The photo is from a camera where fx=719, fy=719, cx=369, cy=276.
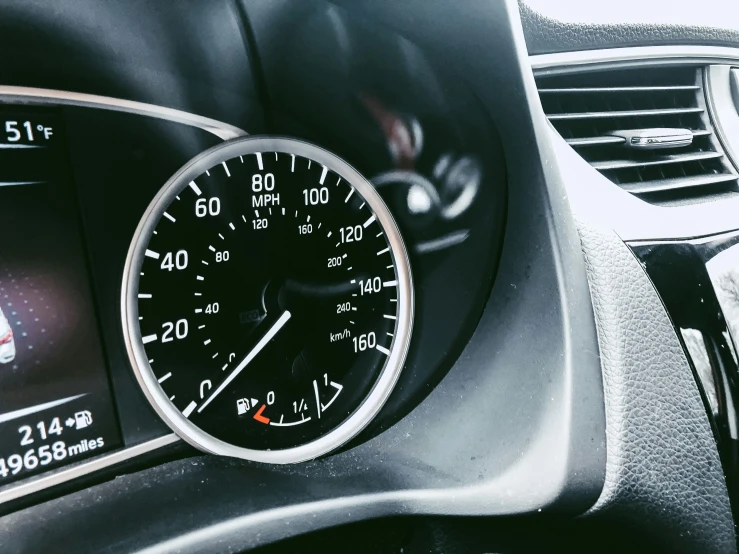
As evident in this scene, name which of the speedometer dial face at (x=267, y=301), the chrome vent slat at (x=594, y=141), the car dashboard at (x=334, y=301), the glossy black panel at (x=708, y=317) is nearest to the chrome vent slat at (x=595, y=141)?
the chrome vent slat at (x=594, y=141)

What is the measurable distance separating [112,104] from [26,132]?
4.9 inches

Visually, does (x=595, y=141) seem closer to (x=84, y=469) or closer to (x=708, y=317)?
(x=708, y=317)

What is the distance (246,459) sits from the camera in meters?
1.21

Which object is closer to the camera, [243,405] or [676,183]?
[243,405]

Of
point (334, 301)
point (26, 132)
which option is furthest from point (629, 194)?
point (26, 132)

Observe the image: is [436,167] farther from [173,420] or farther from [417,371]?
[173,420]

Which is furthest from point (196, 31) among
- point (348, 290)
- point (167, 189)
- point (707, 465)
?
point (707, 465)

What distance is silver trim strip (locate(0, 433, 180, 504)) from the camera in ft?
3.44

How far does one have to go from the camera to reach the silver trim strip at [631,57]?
1.33 m

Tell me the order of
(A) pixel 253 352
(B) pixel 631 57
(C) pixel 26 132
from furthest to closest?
(B) pixel 631 57, (A) pixel 253 352, (C) pixel 26 132

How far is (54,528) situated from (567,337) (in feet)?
2.61

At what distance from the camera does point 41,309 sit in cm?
104

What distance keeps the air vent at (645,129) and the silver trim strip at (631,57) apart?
29mm

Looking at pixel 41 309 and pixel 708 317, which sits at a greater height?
pixel 41 309
